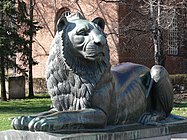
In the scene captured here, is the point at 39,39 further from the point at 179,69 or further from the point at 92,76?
the point at 92,76

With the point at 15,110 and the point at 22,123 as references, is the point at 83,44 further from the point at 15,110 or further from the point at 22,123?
the point at 15,110

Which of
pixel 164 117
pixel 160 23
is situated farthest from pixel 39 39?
pixel 164 117

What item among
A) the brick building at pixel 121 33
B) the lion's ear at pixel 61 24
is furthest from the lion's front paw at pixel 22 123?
the brick building at pixel 121 33

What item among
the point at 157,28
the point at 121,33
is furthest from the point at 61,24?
the point at 121,33

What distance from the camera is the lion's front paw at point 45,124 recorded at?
521cm

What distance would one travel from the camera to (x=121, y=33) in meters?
31.1

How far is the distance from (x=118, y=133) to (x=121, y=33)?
2568 cm

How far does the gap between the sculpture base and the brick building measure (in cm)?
2315

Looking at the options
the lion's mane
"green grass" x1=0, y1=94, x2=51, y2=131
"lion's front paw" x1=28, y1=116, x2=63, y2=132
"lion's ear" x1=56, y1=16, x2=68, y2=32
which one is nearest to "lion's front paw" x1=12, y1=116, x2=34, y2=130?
"lion's front paw" x1=28, y1=116, x2=63, y2=132

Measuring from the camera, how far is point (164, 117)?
6.89m

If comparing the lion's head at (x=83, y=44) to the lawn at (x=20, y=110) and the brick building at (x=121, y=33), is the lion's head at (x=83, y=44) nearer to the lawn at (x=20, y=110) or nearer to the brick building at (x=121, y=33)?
the lawn at (x=20, y=110)

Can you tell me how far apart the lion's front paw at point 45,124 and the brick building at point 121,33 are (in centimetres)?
2447

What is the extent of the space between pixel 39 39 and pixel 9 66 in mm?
14014

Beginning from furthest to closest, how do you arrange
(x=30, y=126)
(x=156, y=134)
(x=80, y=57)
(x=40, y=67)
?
(x=40, y=67), (x=156, y=134), (x=80, y=57), (x=30, y=126)
